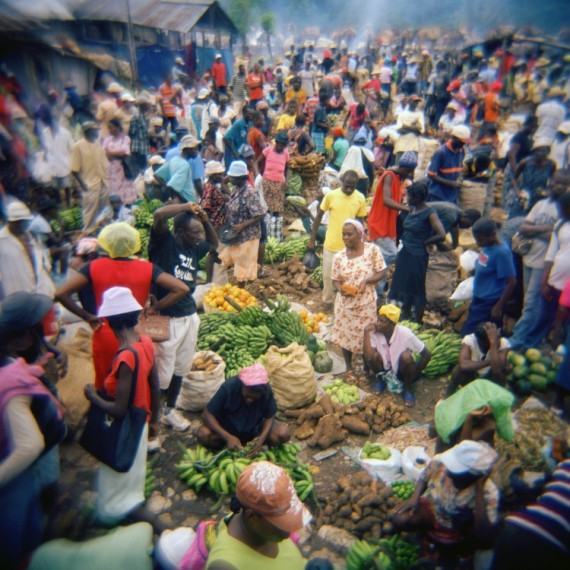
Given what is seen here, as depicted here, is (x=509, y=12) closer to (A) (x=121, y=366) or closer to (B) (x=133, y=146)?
(A) (x=121, y=366)

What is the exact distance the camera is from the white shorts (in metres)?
4.10

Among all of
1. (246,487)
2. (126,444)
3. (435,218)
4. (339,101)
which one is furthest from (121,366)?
(339,101)

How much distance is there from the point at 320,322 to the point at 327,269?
2.27ft

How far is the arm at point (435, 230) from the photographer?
5434 mm

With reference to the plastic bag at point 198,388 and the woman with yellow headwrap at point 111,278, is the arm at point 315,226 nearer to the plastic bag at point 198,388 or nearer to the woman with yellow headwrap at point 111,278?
the plastic bag at point 198,388

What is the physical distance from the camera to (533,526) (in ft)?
6.75

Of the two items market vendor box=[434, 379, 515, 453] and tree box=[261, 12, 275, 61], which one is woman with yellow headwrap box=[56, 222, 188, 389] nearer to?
market vendor box=[434, 379, 515, 453]

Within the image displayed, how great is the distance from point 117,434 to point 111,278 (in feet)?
A: 3.62

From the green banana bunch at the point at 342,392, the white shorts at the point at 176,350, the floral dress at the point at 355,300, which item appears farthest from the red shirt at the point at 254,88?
the white shorts at the point at 176,350

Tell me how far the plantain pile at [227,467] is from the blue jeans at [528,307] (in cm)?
284

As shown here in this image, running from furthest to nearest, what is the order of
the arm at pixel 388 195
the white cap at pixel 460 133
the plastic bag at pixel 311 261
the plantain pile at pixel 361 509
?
the plastic bag at pixel 311 261 < the white cap at pixel 460 133 < the arm at pixel 388 195 < the plantain pile at pixel 361 509

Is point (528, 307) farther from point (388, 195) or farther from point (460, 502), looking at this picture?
point (460, 502)

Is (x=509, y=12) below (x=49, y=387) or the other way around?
the other way around

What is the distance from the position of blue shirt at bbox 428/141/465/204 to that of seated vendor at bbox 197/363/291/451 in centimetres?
443
